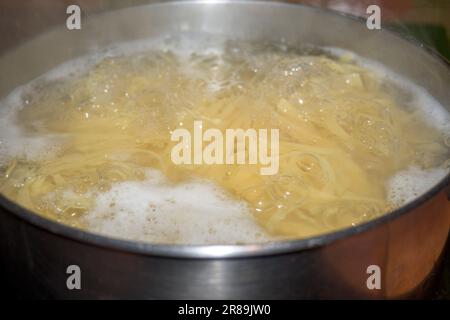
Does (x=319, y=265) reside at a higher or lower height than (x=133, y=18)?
lower

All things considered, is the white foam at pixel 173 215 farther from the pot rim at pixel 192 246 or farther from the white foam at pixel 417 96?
the white foam at pixel 417 96

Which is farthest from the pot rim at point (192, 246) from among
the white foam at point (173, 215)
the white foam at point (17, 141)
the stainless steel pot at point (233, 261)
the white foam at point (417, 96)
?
the white foam at point (417, 96)

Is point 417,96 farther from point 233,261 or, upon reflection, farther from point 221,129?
point 233,261

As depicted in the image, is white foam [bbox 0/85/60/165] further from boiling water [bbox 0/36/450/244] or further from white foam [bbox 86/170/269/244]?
white foam [bbox 86/170/269/244]

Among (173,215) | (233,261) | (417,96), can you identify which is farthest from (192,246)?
(417,96)

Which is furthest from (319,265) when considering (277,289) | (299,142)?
(299,142)

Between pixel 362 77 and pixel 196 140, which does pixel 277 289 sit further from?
pixel 362 77

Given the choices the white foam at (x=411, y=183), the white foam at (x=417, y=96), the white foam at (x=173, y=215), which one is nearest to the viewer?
the white foam at (x=173, y=215)
